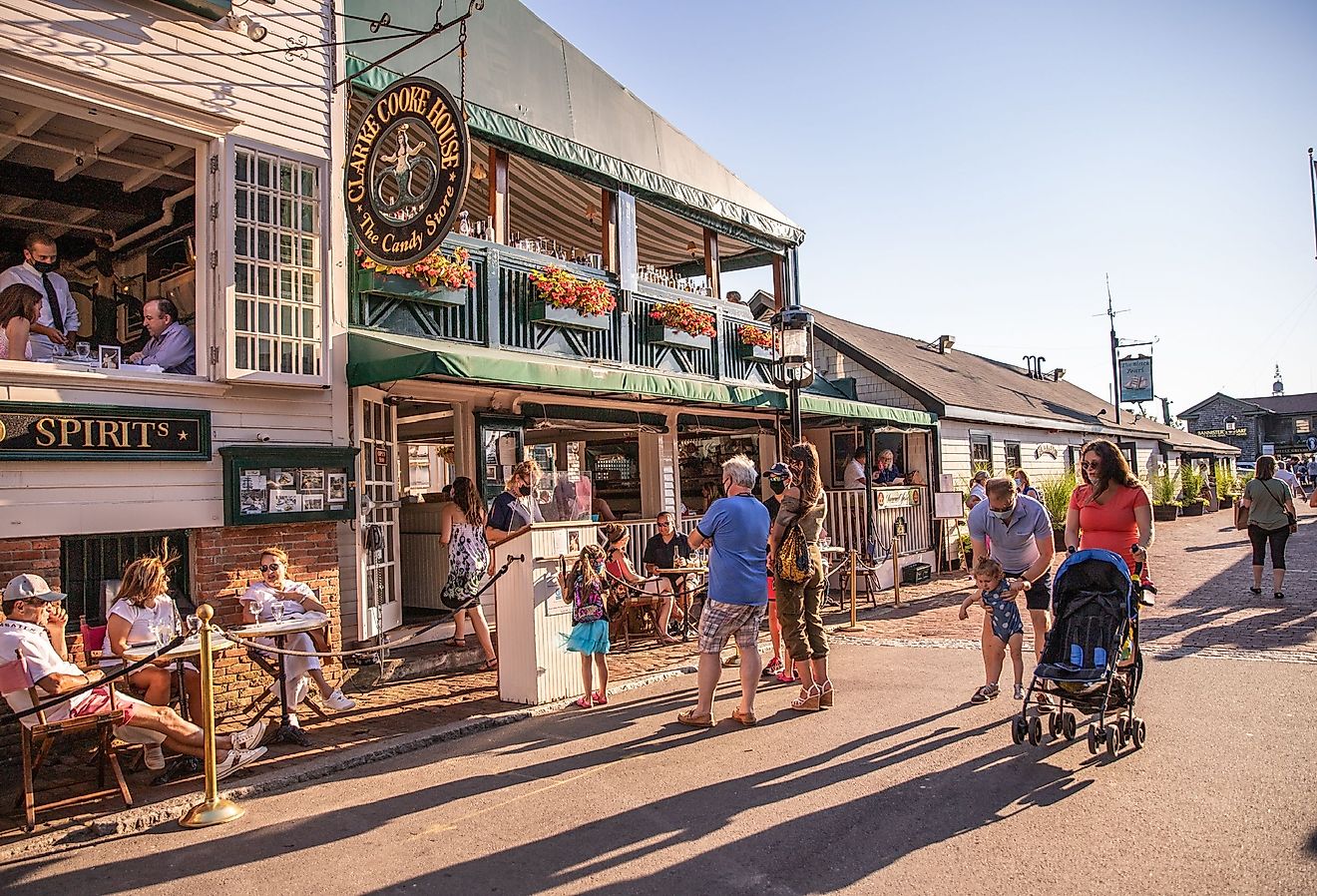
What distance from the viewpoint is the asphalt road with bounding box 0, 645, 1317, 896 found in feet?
13.7

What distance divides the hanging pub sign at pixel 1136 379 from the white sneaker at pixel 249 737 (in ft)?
126

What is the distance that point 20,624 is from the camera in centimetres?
533

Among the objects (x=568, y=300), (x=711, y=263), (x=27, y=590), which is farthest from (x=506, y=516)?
(x=711, y=263)

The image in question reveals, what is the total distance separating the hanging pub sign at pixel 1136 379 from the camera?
37.7 m

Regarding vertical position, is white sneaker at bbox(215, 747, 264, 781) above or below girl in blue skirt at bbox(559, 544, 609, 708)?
below

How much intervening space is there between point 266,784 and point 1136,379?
39.1 meters

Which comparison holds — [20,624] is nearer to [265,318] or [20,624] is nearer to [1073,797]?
[265,318]

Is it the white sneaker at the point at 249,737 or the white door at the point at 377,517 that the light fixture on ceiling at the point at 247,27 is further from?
the white sneaker at the point at 249,737

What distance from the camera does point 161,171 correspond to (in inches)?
345

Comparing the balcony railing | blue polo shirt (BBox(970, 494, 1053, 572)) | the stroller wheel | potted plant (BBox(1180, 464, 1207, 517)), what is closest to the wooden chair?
the balcony railing

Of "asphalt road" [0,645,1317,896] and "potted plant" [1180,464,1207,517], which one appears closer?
"asphalt road" [0,645,1317,896]

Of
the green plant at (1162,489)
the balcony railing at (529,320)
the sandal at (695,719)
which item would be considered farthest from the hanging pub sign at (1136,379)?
the sandal at (695,719)

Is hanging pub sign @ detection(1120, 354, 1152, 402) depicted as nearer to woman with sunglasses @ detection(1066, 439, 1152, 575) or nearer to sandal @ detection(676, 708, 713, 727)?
woman with sunglasses @ detection(1066, 439, 1152, 575)

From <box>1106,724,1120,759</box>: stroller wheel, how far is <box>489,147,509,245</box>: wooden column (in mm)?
7906
